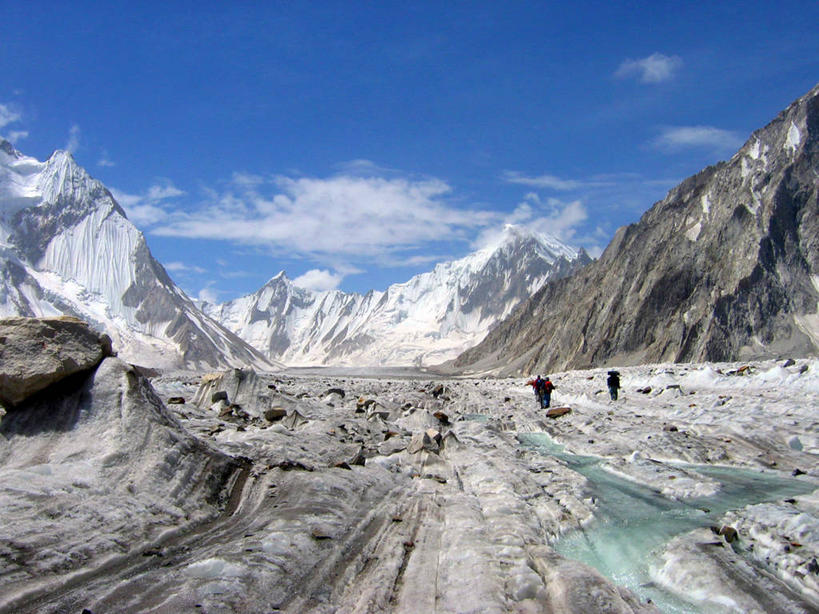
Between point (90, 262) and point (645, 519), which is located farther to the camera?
point (90, 262)

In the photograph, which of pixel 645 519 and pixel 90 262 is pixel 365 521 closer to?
pixel 645 519

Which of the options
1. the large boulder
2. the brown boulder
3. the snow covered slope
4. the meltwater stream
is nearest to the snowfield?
the meltwater stream

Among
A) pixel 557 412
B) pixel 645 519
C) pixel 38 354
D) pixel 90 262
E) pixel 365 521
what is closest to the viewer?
pixel 365 521

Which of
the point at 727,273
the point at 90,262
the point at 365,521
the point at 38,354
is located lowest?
the point at 365,521

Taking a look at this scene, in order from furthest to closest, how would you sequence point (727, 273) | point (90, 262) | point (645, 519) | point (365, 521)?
point (90, 262) → point (727, 273) → point (645, 519) → point (365, 521)

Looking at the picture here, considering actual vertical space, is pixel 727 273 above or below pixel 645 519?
above

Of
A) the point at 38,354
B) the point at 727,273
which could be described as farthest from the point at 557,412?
the point at 727,273

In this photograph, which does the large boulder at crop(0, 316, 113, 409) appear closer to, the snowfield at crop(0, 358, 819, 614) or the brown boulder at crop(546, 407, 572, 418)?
the snowfield at crop(0, 358, 819, 614)
